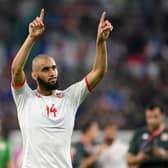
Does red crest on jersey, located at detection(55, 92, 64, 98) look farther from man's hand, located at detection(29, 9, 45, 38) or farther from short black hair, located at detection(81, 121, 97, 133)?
short black hair, located at detection(81, 121, 97, 133)

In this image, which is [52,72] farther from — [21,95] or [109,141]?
[109,141]

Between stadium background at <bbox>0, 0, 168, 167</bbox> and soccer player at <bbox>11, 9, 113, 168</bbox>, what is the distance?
323 inches

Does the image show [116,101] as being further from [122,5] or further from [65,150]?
[65,150]

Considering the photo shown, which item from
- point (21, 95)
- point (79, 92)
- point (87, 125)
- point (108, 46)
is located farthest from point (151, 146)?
point (108, 46)

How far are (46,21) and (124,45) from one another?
2123 millimetres

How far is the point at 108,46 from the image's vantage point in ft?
69.8

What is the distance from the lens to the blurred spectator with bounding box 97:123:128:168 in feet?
46.1

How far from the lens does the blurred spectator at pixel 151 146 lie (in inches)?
464

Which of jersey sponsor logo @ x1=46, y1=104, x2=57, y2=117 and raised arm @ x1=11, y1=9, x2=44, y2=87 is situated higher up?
raised arm @ x1=11, y1=9, x2=44, y2=87

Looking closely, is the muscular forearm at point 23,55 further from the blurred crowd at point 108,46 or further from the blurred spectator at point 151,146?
the blurred crowd at point 108,46

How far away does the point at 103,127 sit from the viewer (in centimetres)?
1523

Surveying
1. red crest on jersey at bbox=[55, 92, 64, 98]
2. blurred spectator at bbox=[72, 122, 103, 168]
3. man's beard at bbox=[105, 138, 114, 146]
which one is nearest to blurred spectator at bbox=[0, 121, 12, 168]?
blurred spectator at bbox=[72, 122, 103, 168]

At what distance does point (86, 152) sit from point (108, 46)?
25.1ft

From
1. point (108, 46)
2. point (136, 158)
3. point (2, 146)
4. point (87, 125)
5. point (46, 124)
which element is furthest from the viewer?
point (108, 46)
